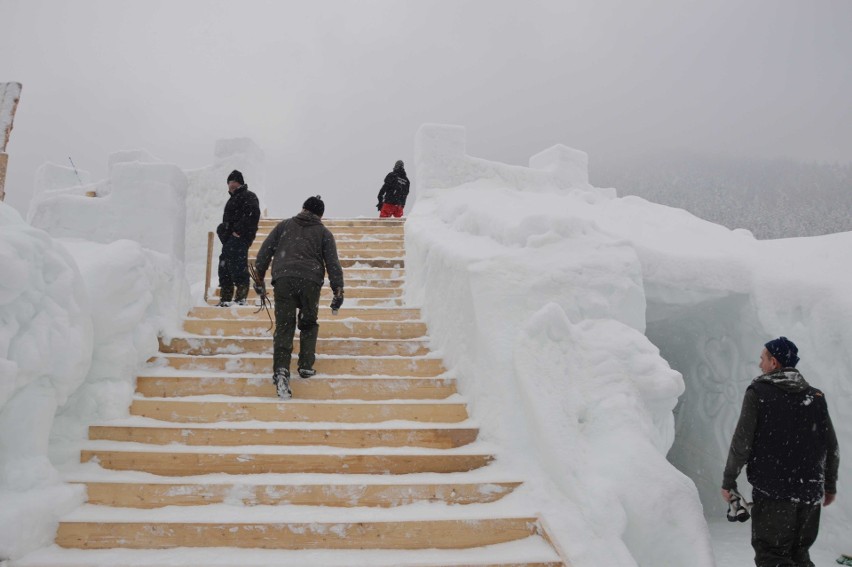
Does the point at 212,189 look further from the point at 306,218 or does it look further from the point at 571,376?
the point at 571,376

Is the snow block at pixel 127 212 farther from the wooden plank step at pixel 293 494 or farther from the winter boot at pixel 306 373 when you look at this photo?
the wooden plank step at pixel 293 494

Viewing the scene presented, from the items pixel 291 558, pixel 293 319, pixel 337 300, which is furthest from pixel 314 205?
pixel 291 558

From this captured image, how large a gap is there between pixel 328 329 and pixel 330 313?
0.47 m

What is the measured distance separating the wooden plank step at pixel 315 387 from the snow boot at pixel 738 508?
2.16m

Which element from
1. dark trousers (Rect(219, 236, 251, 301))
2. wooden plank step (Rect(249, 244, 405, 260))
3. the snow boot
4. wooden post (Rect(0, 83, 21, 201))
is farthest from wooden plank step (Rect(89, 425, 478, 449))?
wooden plank step (Rect(249, 244, 405, 260))

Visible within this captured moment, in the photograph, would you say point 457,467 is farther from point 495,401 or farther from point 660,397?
point 660,397

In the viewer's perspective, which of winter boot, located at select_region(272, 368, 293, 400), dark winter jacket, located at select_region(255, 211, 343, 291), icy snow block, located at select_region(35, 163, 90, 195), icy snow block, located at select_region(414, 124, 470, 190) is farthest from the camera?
icy snow block, located at select_region(35, 163, 90, 195)

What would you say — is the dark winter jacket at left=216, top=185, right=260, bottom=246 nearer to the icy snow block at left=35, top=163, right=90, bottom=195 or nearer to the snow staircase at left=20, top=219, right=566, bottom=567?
the snow staircase at left=20, top=219, right=566, bottom=567

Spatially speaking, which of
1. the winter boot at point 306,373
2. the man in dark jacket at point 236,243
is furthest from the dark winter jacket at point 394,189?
the winter boot at point 306,373

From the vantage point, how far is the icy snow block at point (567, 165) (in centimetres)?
1205

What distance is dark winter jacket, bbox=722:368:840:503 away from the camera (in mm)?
3113

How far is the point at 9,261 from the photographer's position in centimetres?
330

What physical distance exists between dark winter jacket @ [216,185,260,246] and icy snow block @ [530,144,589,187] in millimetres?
7451

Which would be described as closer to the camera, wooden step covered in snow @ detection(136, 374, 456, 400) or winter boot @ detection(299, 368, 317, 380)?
wooden step covered in snow @ detection(136, 374, 456, 400)
